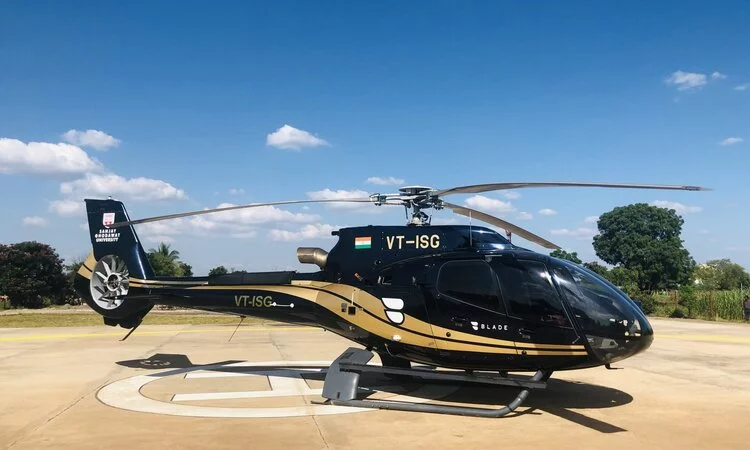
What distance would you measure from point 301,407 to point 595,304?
4865 mm

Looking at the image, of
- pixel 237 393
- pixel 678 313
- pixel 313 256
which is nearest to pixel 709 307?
pixel 678 313

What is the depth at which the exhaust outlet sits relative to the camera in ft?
34.8

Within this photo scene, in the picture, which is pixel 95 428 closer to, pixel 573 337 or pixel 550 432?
pixel 550 432

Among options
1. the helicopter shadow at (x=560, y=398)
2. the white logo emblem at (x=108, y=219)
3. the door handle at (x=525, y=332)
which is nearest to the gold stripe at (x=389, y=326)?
the door handle at (x=525, y=332)

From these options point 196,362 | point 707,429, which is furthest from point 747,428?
point 196,362

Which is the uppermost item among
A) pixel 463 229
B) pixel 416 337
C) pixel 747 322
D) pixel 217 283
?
pixel 463 229

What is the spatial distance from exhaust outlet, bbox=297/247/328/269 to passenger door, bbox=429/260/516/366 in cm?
265

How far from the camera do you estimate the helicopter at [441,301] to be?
798cm

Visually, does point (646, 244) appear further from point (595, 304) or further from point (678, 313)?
point (595, 304)

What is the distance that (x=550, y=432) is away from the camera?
724cm

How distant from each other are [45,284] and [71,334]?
2222 cm

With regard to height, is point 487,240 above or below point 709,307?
above

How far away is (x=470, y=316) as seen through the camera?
27.9ft

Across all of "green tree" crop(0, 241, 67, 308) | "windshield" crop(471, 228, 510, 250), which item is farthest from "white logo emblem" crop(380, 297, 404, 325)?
"green tree" crop(0, 241, 67, 308)
